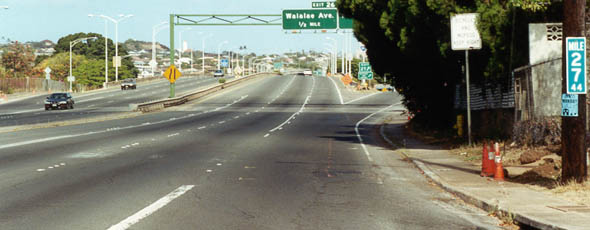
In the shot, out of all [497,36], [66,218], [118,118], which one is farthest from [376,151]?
[118,118]

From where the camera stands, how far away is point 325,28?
203ft

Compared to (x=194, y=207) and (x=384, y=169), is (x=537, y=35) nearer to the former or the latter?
(x=384, y=169)

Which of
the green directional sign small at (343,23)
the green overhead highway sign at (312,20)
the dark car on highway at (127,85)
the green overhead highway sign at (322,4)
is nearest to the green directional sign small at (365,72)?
the green directional sign small at (343,23)

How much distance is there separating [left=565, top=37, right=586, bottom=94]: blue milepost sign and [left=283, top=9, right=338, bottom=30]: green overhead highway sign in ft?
163

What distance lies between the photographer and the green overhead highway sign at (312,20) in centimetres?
Result: 6066

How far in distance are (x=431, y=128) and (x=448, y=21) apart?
9106 mm

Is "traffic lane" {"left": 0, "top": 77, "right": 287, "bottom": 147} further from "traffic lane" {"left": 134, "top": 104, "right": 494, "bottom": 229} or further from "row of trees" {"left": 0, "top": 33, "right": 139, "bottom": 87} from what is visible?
"row of trees" {"left": 0, "top": 33, "right": 139, "bottom": 87}

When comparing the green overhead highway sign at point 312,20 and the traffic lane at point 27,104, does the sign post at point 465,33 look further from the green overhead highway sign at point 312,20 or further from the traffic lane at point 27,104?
the traffic lane at point 27,104

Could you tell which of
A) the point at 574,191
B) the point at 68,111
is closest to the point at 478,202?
the point at 574,191

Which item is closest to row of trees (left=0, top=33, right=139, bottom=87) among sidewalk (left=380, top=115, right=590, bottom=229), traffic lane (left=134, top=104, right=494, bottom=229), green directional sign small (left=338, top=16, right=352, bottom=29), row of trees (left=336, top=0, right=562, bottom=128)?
green directional sign small (left=338, top=16, right=352, bottom=29)

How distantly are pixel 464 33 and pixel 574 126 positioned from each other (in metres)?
7.39

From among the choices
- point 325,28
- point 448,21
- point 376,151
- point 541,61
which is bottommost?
point 376,151

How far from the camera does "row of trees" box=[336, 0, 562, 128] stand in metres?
18.8

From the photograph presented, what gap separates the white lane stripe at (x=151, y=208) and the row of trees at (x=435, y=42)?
907cm
